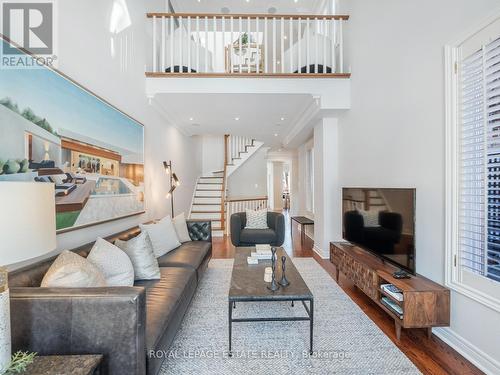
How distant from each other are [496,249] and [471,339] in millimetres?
709

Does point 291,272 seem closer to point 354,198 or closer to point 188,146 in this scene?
point 354,198

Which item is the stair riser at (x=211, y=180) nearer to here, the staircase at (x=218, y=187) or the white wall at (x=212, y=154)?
the staircase at (x=218, y=187)

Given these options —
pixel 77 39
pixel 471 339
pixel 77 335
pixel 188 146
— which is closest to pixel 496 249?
pixel 471 339

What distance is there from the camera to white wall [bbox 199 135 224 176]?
8602mm

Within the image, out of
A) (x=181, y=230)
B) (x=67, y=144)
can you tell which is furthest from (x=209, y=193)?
(x=67, y=144)

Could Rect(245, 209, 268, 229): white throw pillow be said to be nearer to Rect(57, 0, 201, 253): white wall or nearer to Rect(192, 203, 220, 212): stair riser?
Rect(57, 0, 201, 253): white wall

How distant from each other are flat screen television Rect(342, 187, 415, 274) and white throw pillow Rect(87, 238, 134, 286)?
2322 millimetres

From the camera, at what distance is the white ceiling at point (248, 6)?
577 cm

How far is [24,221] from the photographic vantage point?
0.91 meters

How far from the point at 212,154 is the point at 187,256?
6134 mm

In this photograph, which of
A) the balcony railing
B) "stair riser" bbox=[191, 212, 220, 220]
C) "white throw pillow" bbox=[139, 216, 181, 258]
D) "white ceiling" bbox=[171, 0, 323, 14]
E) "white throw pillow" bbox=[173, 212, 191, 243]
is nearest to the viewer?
"white throw pillow" bbox=[139, 216, 181, 258]

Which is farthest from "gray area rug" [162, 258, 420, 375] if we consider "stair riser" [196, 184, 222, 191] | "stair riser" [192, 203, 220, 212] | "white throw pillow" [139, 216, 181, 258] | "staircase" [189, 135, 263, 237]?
"stair riser" [196, 184, 222, 191]

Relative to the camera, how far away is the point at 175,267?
2.54 metres

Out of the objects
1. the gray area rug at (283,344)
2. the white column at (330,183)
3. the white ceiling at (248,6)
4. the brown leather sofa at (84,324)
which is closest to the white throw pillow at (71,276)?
the brown leather sofa at (84,324)
